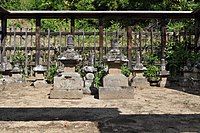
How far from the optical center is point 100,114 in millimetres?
8367

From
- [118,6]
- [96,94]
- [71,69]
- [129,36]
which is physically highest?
[118,6]

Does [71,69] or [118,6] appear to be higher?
[118,6]

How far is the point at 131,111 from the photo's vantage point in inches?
347

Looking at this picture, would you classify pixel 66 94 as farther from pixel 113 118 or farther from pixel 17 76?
pixel 17 76

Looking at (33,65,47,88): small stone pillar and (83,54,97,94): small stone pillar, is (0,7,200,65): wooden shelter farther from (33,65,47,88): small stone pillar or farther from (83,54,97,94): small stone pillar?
(83,54,97,94): small stone pillar

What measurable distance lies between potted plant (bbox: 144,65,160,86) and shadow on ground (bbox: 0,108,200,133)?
606 centimetres

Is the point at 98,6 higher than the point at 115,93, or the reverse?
the point at 98,6

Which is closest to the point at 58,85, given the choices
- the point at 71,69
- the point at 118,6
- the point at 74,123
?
the point at 71,69

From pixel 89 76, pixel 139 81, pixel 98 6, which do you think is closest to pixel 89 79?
pixel 89 76

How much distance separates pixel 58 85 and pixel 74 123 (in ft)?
14.8

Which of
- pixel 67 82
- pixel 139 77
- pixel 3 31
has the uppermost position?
pixel 3 31

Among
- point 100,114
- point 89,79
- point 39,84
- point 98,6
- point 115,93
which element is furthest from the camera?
point 98,6

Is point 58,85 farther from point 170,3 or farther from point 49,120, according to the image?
point 170,3

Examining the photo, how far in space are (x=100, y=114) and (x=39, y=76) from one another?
6.77 metres
